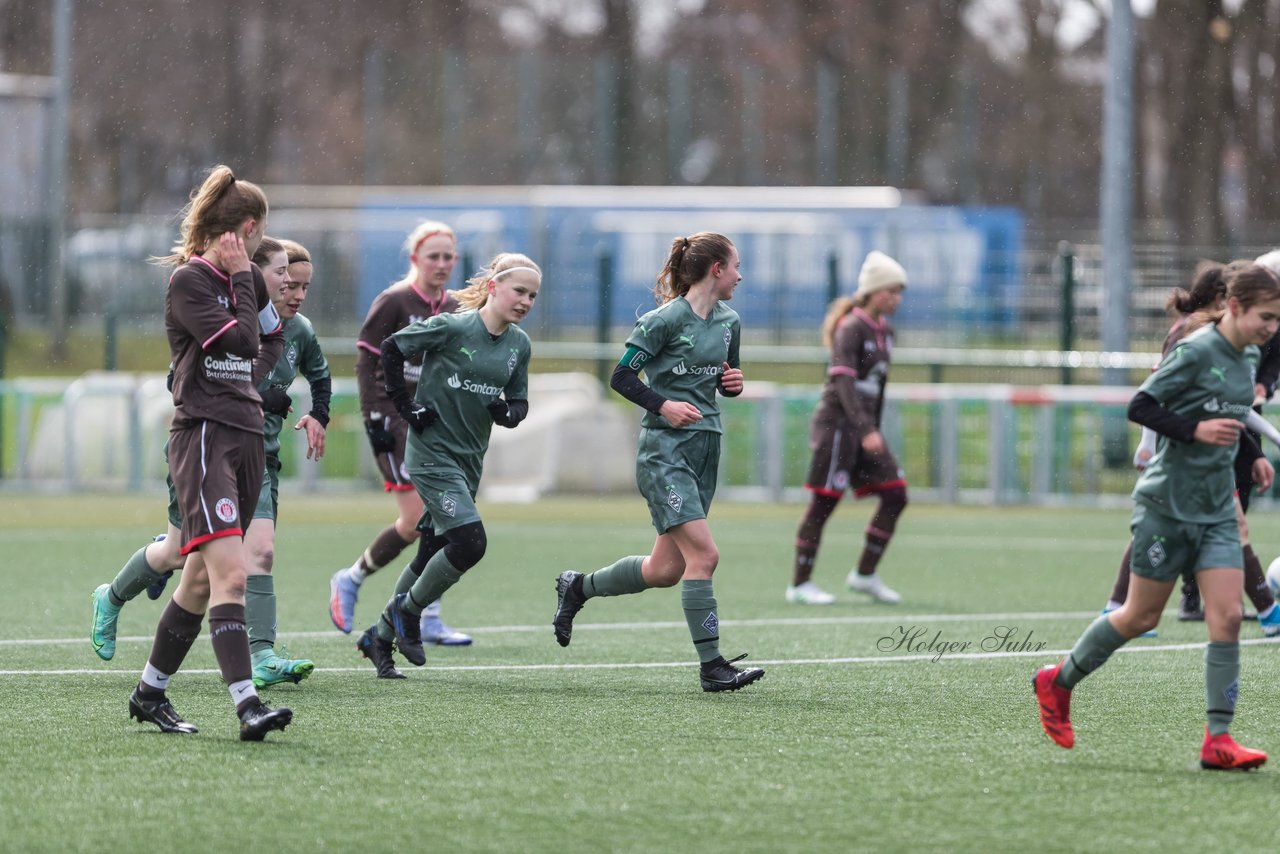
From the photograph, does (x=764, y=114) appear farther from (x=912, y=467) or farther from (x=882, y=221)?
(x=912, y=467)

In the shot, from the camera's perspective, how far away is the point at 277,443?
836 cm

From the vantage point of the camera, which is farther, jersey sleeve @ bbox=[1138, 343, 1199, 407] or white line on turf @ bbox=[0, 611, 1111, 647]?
white line on turf @ bbox=[0, 611, 1111, 647]

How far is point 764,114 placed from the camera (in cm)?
4091

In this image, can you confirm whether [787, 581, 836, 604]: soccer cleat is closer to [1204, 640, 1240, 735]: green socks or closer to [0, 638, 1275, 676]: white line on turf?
[0, 638, 1275, 676]: white line on turf

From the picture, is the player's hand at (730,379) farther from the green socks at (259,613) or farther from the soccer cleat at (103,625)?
the soccer cleat at (103,625)

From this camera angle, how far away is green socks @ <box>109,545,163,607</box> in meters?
7.90

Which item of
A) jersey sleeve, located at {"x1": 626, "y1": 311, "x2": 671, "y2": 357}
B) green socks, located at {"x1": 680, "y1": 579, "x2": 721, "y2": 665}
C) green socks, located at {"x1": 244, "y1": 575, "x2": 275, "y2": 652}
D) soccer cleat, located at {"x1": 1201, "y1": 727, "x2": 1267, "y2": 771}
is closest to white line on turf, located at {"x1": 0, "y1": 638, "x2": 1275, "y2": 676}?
green socks, located at {"x1": 244, "y1": 575, "x2": 275, "y2": 652}

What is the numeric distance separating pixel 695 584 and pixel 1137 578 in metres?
2.08

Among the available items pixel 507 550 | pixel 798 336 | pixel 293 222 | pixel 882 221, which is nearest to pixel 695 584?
pixel 507 550

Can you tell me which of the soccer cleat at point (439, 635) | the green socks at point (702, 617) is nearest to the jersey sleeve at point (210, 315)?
the green socks at point (702, 617)

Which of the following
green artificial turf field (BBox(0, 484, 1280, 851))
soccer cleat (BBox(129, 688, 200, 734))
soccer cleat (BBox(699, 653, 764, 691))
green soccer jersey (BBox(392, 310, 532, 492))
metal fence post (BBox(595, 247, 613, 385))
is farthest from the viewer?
metal fence post (BBox(595, 247, 613, 385))

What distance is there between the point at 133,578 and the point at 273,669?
27.2 inches

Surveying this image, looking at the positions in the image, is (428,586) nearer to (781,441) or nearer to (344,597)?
(344,597)

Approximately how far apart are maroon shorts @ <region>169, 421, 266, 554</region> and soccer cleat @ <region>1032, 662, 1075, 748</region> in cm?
265
